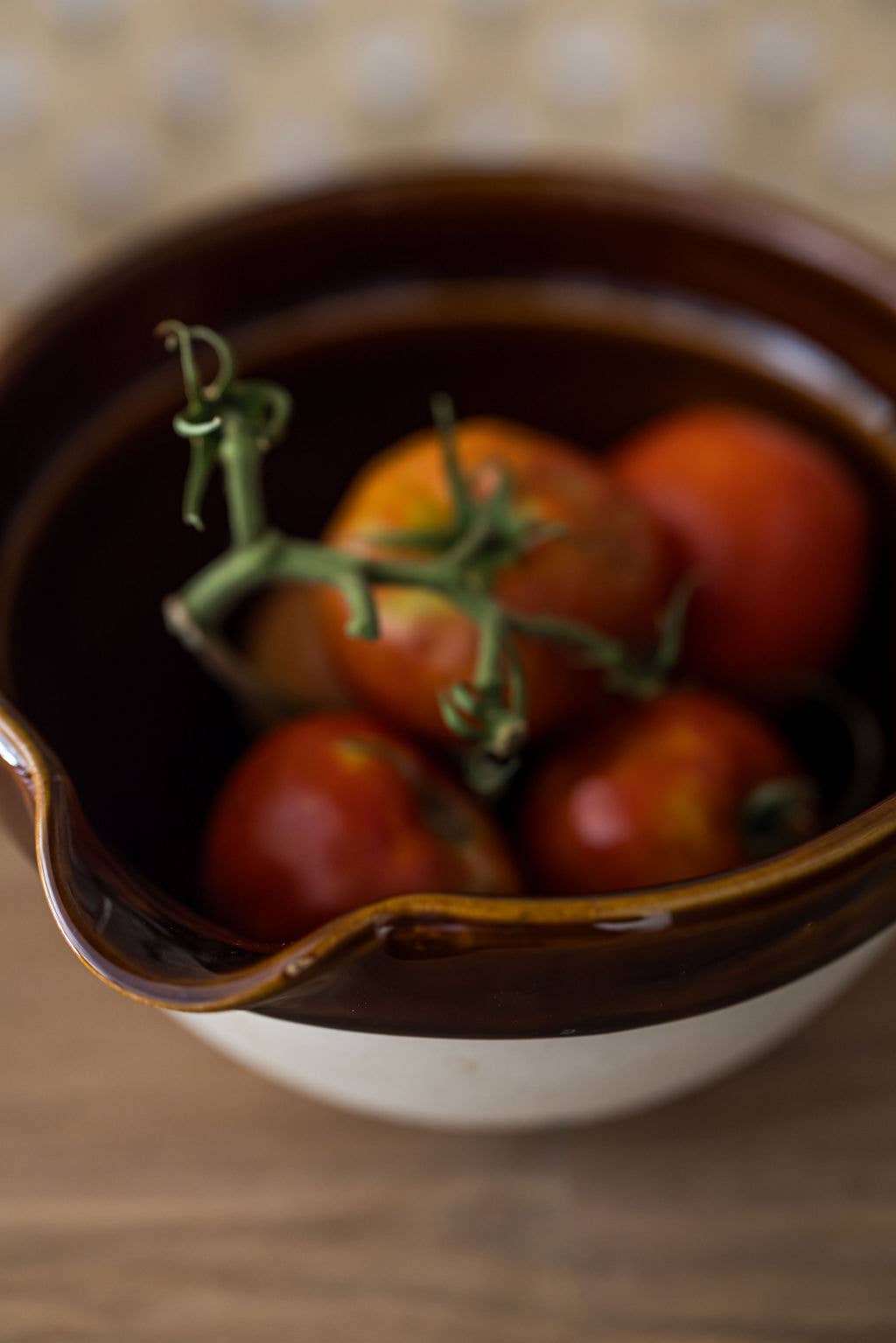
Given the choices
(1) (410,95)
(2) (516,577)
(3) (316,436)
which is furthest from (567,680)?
(1) (410,95)

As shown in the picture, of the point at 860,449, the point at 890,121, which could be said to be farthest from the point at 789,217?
the point at 890,121

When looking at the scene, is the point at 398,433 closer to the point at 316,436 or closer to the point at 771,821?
the point at 316,436

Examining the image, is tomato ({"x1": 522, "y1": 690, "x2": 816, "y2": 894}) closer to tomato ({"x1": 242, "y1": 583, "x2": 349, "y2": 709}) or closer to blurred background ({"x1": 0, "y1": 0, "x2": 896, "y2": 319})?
tomato ({"x1": 242, "y1": 583, "x2": 349, "y2": 709})

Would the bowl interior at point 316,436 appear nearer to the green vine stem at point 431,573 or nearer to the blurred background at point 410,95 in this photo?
the green vine stem at point 431,573

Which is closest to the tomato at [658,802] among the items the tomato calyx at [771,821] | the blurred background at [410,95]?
the tomato calyx at [771,821]

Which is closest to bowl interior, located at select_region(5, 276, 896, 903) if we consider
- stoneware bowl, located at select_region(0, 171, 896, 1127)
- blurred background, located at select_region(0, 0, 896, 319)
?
stoneware bowl, located at select_region(0, 171, 896, 1127)

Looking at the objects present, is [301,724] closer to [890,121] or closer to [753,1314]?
[753,1314]
